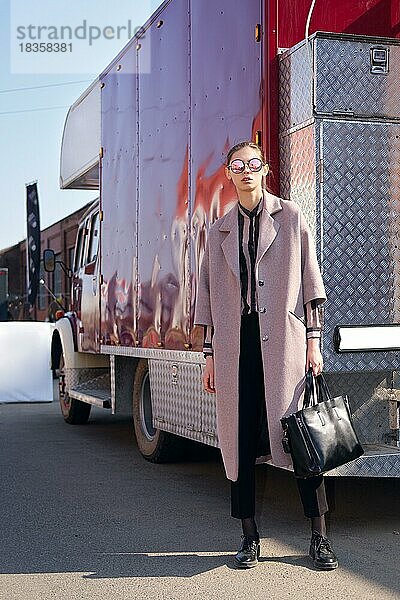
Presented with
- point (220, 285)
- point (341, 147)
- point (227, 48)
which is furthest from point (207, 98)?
point (220, 285)

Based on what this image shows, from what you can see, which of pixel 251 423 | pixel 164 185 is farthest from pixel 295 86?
pixel 164 185

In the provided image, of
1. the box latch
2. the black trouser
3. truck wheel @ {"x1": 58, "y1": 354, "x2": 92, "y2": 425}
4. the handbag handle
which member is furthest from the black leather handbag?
truck wheel @ {"x1": 58, "y1": 354, "x2": 92, "y2": 425}

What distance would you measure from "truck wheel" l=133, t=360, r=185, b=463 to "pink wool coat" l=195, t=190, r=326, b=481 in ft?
10.5

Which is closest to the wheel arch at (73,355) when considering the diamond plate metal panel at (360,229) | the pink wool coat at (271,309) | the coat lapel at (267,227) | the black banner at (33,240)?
the diamond plate metal panel at (360,229)

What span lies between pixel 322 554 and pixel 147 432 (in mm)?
3813

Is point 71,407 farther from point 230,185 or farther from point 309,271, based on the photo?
point 309,271

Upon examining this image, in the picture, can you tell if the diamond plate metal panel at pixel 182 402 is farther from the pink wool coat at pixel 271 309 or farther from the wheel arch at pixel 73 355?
the wheel arch at pixel 73 355

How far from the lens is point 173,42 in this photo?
23.3 ft

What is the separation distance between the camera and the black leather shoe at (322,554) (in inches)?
190

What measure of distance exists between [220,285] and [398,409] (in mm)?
1374

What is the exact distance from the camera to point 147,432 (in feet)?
27.9

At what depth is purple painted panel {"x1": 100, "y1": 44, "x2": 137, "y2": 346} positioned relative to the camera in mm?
8266

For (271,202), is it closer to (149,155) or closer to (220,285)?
(220,285)

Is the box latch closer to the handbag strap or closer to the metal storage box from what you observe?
the metal storage box
